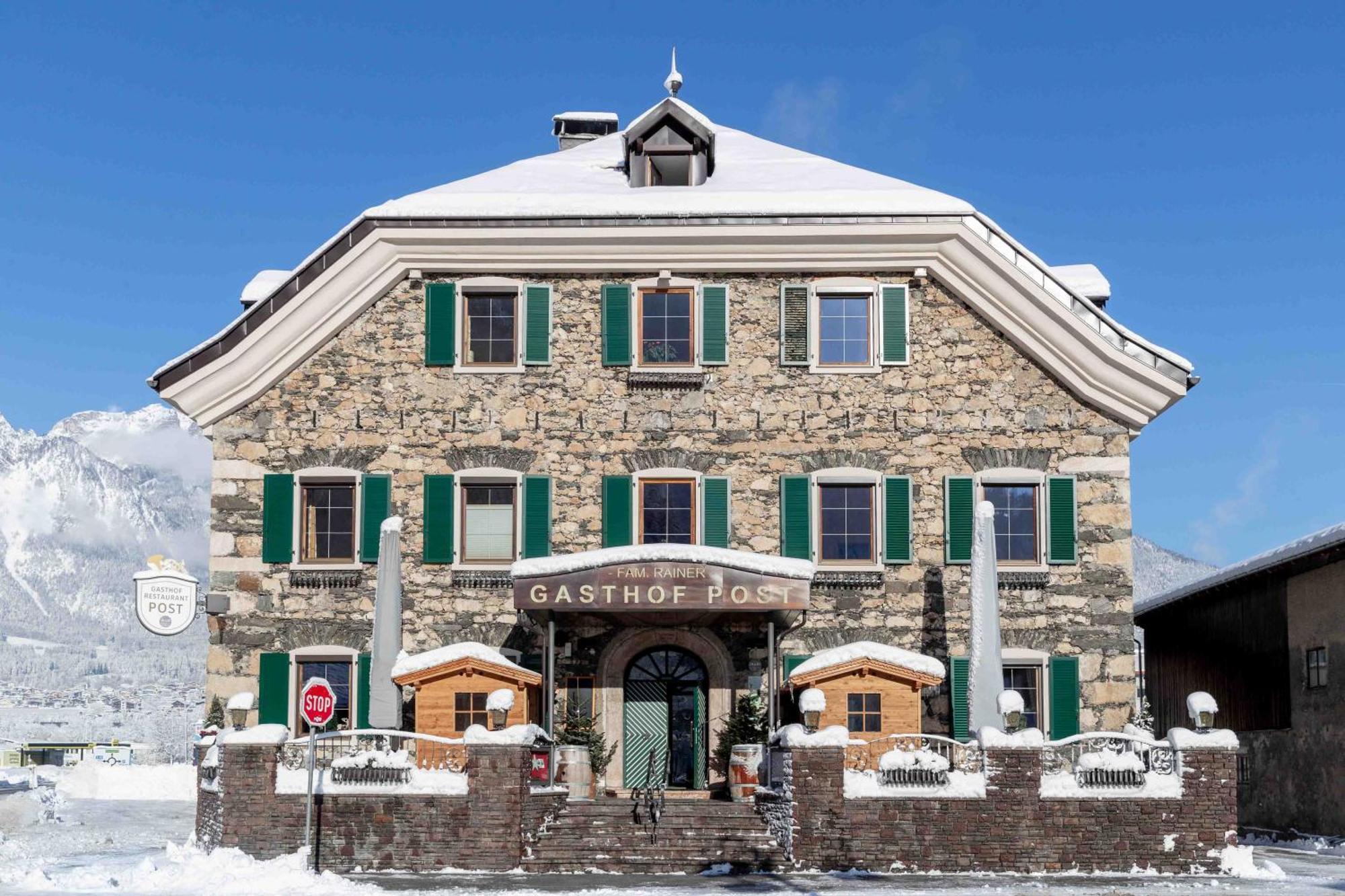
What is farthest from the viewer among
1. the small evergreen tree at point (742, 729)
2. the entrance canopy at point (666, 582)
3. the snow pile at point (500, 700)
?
the small evergreen tree at point (742, 729)

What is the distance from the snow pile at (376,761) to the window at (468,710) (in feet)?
9.73

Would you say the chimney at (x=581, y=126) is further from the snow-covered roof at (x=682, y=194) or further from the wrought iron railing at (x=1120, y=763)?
the wrought iron railing at (x=1120, y=763)

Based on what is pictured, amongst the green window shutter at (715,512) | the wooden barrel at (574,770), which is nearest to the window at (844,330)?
the green window shutter at (715,512)

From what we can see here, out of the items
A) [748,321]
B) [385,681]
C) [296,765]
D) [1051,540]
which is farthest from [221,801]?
[1051,540]

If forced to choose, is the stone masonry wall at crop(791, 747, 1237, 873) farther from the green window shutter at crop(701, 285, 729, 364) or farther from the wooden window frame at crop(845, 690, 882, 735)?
the green window shutter at crop(701, 285, 729, 364)

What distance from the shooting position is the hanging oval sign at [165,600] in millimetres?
28000

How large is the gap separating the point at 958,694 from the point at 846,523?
3131 mm

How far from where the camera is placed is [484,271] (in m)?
27.9

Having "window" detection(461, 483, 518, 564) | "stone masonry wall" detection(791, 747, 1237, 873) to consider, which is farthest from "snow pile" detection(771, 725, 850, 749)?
"window" detection(461, 483, 518, 564)

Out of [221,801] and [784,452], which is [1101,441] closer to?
[784,452]

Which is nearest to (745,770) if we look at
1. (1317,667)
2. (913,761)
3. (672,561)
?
(672,561)

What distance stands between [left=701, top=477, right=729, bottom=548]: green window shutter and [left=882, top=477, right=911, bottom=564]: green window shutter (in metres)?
2.44

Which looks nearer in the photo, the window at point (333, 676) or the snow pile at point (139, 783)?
the window at point (333, 676)

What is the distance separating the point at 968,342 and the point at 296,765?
12.1 meters
